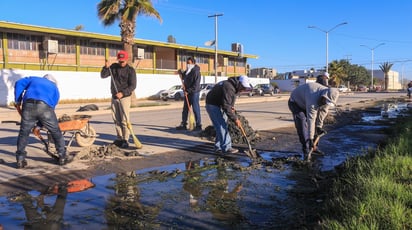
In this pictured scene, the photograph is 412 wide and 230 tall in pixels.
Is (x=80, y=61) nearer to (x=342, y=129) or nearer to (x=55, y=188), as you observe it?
(x=342, y=129)

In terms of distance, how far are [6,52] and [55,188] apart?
32.9 metres

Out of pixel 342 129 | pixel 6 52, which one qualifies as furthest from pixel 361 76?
pixel 342 129

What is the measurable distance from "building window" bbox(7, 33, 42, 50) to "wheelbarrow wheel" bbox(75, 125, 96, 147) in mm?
30475

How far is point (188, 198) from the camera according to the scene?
4.91m

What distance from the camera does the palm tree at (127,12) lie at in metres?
25.9

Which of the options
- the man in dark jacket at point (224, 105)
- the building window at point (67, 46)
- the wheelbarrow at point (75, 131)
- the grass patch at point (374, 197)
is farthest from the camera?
the building window at point (67, 46)

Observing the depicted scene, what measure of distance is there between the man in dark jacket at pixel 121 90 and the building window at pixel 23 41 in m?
30.6

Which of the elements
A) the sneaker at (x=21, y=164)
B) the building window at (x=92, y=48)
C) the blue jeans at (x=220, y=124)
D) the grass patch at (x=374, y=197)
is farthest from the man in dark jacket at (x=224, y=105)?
the building window at (x=92, y=48)

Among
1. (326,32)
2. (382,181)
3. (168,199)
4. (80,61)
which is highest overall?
(326,32)

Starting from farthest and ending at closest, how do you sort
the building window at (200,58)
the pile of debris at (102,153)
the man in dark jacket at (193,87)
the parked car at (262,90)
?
the building window at (200,58), the parked car at (262,90), the man in dark jacket at (193,87), the pile of debris at (102,153)

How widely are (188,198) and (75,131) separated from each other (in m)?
3.68

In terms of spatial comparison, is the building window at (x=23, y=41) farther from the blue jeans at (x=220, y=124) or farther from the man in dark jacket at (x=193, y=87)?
the blue jeans at (x=220, y=124)

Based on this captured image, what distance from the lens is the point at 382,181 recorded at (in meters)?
4.36

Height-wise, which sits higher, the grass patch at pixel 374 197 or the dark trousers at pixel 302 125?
the dark trousers at pixel 302 125
